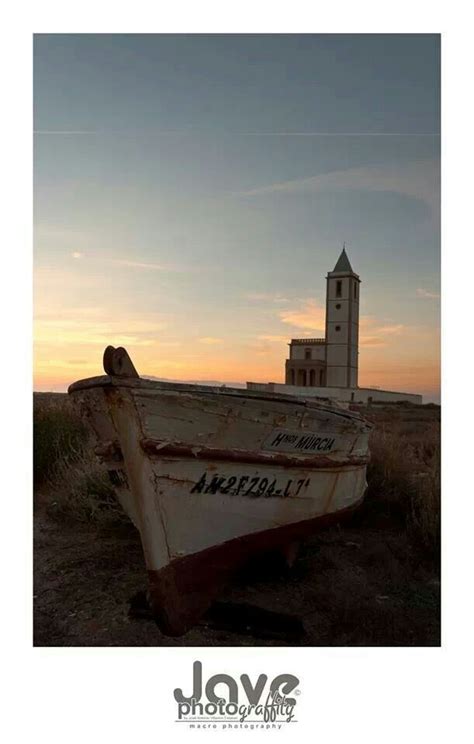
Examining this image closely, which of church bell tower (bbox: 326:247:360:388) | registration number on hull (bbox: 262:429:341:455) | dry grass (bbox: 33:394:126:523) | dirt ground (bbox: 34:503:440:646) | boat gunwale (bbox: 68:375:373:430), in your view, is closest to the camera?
boat gunwale (bbox: 68:375:373:430)

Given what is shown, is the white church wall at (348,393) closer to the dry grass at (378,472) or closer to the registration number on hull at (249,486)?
the dry grass at (378,472)

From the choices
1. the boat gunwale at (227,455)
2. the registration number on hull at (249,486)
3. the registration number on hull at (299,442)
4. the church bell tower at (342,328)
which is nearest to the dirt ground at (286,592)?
the registration number on hull at (249,486)

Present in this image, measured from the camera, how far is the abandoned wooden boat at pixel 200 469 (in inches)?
150

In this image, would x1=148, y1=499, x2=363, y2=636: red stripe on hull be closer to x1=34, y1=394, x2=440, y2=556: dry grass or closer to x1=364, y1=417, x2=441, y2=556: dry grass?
x1=364, y1=417, x2=441, y2=556: dry grass

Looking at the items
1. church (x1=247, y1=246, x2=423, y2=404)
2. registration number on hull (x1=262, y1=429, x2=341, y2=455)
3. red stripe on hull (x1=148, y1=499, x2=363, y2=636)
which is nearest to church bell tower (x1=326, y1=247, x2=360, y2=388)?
church (x1=247, y1=246, x2=423, y2=404)

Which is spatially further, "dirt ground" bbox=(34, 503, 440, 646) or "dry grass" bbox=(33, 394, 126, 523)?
"dry grass" bbox=(33, 394, 126, 523)

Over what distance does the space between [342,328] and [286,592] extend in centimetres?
714

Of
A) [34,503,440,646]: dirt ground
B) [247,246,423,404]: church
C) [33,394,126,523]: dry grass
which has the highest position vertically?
[247,246,423,404]: church

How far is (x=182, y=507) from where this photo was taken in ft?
13.0

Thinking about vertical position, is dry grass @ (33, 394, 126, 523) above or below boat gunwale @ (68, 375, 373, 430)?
below

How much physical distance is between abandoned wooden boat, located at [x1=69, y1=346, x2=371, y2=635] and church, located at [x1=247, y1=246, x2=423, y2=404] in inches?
67.4

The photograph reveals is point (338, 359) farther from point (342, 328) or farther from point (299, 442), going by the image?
point (299, 442)

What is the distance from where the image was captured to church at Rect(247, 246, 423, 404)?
7.31 m
